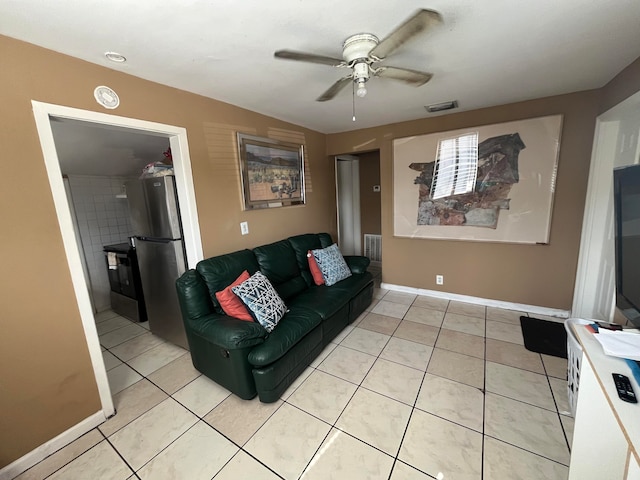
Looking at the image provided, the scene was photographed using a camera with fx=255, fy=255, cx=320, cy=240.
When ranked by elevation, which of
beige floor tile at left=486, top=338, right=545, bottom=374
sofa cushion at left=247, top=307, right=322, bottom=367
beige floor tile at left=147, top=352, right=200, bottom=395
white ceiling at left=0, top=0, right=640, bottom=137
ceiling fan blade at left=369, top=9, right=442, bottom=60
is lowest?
beige floor tile at left=147, top=352, right=200, bottom=395

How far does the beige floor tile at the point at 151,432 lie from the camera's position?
1.50 metres

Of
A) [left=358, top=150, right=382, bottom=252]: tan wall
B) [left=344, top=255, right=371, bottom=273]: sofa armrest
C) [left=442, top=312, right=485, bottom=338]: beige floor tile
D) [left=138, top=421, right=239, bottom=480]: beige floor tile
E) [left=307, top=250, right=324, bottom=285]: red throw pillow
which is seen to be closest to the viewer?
[left=138, top=421, right=239, bottom=480]: beige floor tile

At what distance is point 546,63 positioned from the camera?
183 centimetres

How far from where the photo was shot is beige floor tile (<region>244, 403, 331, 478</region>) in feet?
4.61

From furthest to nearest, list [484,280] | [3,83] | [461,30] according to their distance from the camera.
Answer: [484,280] → [461,30] → [3,83]

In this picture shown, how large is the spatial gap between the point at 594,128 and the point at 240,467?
3.92 m

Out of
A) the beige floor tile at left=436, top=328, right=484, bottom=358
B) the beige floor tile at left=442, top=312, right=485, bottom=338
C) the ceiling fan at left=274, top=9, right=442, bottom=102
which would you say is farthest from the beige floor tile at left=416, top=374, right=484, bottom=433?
the ceiling fan at left=274, top=9, right=442, bottom=102

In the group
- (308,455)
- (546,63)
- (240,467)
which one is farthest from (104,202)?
(546,63)

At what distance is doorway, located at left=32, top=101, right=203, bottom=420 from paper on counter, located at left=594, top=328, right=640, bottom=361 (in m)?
2.65

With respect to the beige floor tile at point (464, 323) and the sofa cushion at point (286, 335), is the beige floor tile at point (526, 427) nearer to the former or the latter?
the beige floor tile at point (464, 323)

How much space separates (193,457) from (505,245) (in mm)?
3440

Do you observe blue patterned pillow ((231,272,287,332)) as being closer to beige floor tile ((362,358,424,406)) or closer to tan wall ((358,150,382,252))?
beige floor tile ((362,358,424,406))

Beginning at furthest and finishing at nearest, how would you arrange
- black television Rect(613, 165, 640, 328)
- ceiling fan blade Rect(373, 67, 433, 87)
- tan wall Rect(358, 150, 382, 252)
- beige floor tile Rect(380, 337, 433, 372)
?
1. tan wall Rect(358, 150, 382, 252)
2. beige floor tile Rect(380, 337, 433, 372)
3. ceiling fan blade Rect(373, 67, 433, 87)
4. black television Rect(613, 165, 640, 328)

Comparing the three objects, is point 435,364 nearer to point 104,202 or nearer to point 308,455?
point 308,455
